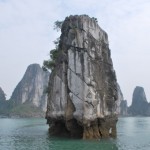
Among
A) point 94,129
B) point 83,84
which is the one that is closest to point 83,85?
point 83,84

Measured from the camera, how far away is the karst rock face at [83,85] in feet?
131

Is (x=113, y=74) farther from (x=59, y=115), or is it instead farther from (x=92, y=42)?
(x=59, y=115)

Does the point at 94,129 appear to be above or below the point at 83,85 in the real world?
below

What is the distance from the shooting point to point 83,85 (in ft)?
131

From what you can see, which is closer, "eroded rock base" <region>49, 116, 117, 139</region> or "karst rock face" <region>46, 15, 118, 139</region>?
"karst rock face" <region>46, 15, 118, 139</region>

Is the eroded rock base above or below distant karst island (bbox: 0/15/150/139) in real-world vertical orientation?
below

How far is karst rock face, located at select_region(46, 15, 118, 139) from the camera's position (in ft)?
131

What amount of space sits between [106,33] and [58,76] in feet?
30.9

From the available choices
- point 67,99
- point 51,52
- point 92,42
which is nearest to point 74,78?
point 67,99

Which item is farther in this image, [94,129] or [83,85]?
[94,129]

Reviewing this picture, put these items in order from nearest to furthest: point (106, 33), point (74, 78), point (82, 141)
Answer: point (82, 141)
point (74, 78)
point (106, 33)

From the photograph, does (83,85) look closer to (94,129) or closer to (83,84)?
(83,84)

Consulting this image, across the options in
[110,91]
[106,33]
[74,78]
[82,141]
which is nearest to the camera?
[82,141]

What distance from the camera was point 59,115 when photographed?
136 feet
